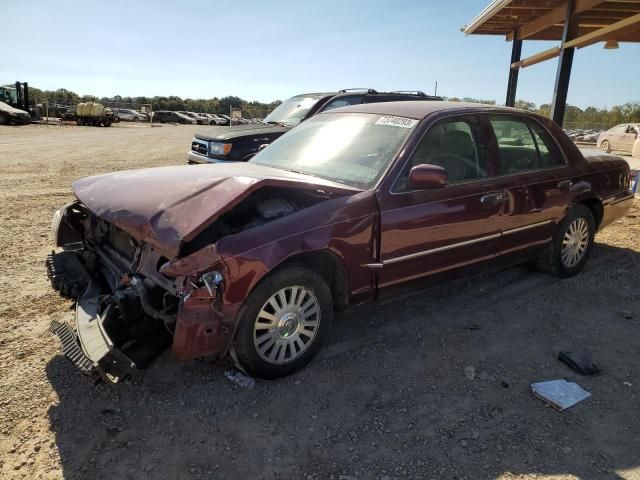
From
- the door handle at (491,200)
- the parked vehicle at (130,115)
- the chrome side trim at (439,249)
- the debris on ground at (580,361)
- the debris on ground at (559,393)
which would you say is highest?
the parked vehicle at (130,115)

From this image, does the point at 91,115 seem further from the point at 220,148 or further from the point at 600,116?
the point at 600,116

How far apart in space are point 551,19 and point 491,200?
9.22 meters

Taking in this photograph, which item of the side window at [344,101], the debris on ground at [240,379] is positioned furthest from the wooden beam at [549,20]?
the debris on ground at [240,379]

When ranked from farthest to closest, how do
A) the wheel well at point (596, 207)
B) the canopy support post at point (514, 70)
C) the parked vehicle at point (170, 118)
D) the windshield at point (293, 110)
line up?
the parked vehicle at point (170, 118) → the canopy support post at point (514, 70) → the windshield at point (293, 110) → the wheel well at point (596, 207)

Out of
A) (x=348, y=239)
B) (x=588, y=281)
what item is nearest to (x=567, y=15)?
(x=588, y=281)

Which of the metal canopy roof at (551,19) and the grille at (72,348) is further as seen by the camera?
the metal canopy roof at (551,19)

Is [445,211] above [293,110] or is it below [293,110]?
below

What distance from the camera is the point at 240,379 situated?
3.22 metres

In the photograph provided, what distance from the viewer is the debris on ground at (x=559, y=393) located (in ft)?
10.0

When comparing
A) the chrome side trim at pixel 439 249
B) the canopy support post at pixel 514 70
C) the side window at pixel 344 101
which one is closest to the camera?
the chrome side trim at pixel 439 249

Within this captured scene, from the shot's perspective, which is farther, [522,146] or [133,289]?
[522,146]

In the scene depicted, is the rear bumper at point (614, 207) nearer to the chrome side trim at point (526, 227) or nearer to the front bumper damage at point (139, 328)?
the chrome side trim at point (526, 227)

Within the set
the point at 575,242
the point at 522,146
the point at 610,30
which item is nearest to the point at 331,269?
the point at 522,146

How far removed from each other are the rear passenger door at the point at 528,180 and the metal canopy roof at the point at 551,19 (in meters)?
5.45
